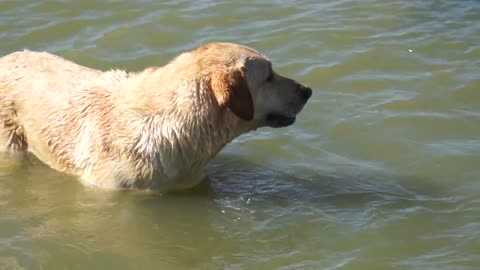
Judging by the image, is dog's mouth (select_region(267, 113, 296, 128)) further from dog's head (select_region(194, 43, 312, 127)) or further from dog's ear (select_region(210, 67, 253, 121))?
dog's ear (select_region(210, 67, 253, 121))

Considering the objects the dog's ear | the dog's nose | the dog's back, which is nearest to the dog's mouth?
the dog's nose

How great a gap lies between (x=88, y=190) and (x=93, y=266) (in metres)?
1.12

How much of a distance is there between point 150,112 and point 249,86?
2.61 feet

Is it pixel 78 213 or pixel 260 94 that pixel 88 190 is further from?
pixel 260 94

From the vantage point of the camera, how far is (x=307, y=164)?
7.96 m

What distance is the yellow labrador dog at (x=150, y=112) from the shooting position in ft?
22.9

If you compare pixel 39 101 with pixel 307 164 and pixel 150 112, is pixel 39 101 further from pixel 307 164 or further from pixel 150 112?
pixel 307 164

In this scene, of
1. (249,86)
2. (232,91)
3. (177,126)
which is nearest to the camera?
(232,91)

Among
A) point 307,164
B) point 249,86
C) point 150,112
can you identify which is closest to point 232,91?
point 249,86

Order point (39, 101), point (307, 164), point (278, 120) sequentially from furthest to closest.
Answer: point (307, 164), point (39, 101), point (278, 120)

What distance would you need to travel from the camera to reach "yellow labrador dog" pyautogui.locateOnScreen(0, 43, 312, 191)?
6973 millimetres

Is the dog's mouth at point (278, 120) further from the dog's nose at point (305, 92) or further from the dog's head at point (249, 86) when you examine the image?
the dog's nose at point (305, 92)

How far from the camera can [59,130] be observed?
7.58 meters

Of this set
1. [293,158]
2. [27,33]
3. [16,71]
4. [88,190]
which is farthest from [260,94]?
[27,33]
